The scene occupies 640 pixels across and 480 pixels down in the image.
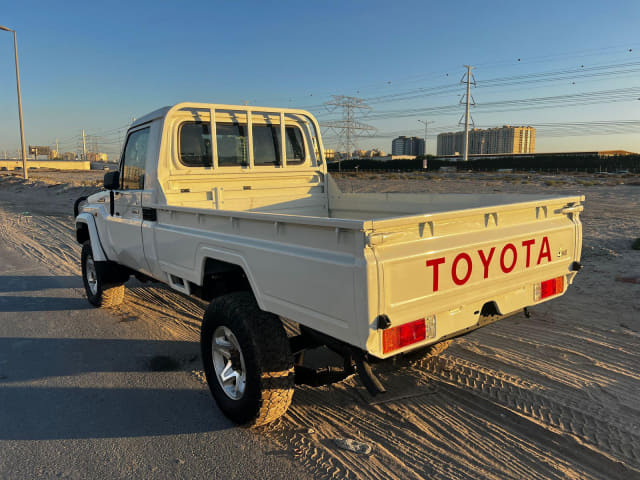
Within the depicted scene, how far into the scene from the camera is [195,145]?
469 cm

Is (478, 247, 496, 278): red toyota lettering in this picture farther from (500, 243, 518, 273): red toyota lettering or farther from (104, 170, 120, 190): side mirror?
(104, 170, 120, 190): side mirror

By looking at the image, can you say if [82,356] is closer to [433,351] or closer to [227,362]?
[227,362]

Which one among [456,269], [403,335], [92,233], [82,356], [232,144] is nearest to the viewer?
[403,335]

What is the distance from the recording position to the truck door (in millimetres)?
4578

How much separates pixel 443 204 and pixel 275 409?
2.45m

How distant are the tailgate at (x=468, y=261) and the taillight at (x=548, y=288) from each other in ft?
0.05

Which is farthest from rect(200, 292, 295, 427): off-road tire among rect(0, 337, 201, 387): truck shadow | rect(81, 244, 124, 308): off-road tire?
rect(81, 244, 124, 308): off-road tire

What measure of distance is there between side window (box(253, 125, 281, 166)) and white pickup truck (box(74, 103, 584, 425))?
0.02 metres

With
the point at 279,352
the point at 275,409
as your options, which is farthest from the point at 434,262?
the point at 275,409

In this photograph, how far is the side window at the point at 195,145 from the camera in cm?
459

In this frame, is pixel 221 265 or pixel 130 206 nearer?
pixel 221 265

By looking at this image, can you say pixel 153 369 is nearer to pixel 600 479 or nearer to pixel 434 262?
pixel 434 262

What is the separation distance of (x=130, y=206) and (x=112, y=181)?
0.37 m

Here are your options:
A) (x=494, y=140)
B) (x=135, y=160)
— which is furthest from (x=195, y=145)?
(x=494, y=140)
